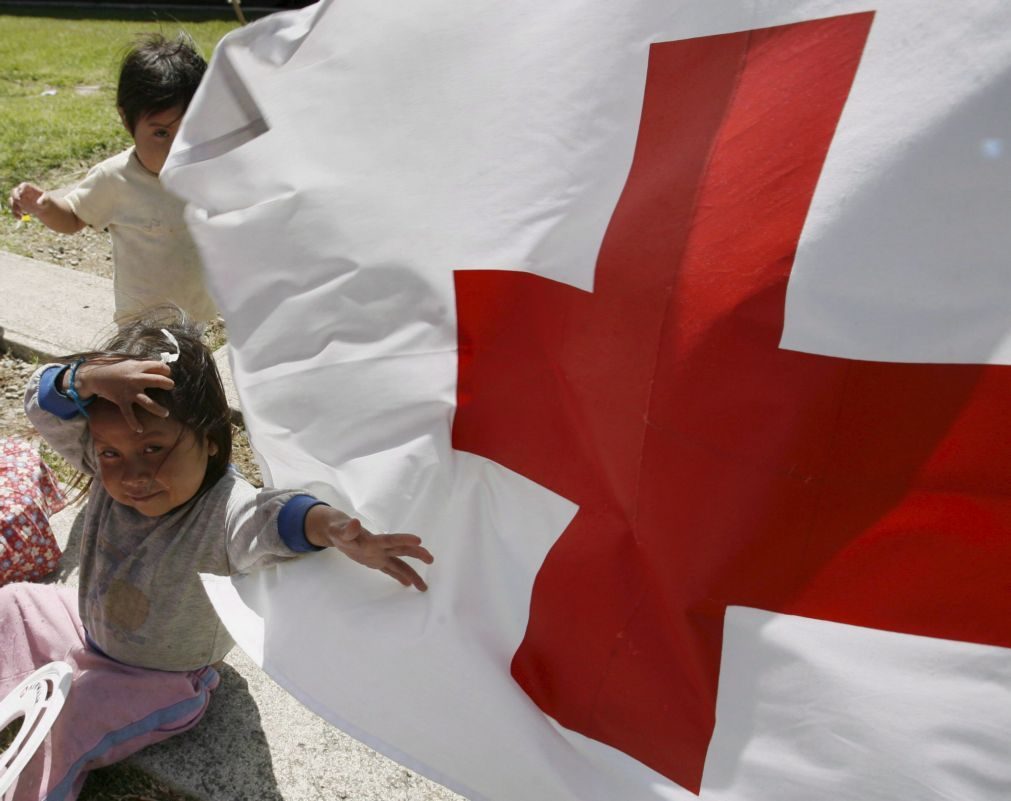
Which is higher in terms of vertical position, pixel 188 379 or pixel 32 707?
pixel 188 379

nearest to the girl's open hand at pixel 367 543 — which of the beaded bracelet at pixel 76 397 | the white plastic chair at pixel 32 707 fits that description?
the beaded bracelet at pixel 76 397

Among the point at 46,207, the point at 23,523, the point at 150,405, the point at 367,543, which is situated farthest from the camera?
the point at 46,207

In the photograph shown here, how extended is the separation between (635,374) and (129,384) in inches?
30.0

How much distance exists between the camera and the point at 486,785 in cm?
120

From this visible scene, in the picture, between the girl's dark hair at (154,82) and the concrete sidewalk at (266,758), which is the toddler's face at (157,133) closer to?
the girl's dark hair at (154,82)

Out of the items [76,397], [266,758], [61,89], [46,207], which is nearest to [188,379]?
[76,397]

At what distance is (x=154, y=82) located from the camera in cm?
227

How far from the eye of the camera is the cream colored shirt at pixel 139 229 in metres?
2.37

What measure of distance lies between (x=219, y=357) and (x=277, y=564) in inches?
63.9

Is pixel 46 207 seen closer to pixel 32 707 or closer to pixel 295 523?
pixel 32 707

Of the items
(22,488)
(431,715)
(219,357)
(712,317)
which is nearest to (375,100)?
(712,317)

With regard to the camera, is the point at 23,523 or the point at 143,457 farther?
the point at 23,523

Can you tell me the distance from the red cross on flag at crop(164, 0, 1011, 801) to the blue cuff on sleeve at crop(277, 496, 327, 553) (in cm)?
5

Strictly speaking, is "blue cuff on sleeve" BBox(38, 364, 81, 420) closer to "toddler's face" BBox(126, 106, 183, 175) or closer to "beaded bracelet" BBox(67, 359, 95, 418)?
"beaded bracelet" BBox(67, 359, 95, 418)
